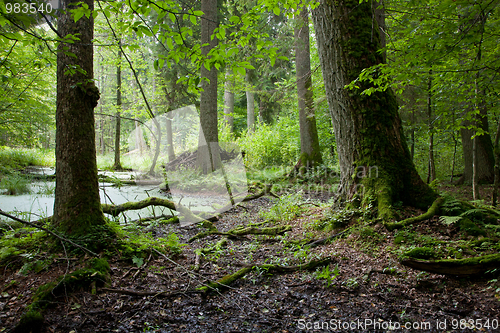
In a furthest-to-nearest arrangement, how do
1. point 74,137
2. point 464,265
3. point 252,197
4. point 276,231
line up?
point 252,197 < point 276,231 < point 74,137 < point 464,265

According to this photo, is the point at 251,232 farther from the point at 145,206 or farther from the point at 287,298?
the point at 287,298

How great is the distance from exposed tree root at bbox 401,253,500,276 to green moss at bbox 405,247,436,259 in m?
0.18

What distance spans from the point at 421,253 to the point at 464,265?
0.38 m

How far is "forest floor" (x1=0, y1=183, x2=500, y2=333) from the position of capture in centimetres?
209

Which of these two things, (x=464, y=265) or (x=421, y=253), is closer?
(x=464, y=265)

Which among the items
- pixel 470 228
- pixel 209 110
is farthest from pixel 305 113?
pixel 470 228

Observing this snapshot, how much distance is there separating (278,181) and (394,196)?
6.72 metres

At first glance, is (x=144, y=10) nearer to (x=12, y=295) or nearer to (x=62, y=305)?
(x=62, y=305)

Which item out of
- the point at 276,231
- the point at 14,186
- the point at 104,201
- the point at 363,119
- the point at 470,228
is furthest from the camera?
the point at 14,186

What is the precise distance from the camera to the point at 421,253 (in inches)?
107

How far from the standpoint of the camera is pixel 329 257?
321 centimetres

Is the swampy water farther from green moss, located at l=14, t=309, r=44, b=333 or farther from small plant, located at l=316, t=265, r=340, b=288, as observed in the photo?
small plant, located at l=316, t=265, r=340, b=288

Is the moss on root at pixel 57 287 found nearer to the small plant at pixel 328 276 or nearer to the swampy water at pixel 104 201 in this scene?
the swampy water at pixel 104 201

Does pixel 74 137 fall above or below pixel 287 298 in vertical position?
above
